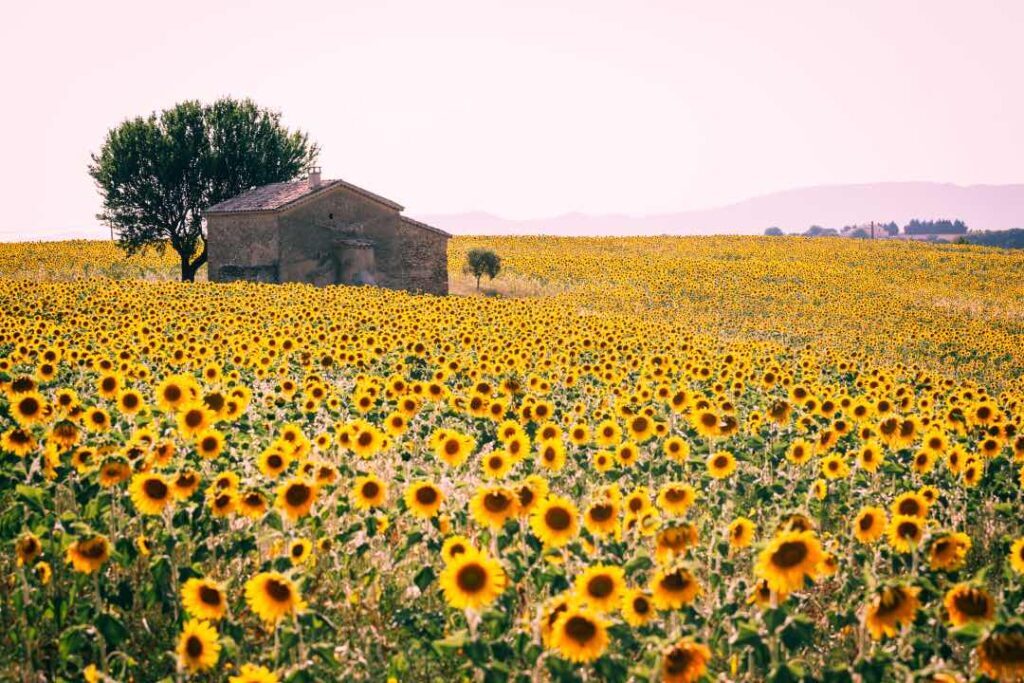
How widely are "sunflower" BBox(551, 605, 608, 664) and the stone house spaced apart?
28540 mm

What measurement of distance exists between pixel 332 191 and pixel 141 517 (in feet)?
91.1

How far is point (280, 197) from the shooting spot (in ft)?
103

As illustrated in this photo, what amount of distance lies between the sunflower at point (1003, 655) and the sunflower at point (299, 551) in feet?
10.2

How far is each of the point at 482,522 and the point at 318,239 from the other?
28.6m

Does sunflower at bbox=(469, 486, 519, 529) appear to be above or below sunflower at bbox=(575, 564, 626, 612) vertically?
above

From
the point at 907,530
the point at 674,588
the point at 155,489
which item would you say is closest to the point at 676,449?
the point at 907,530

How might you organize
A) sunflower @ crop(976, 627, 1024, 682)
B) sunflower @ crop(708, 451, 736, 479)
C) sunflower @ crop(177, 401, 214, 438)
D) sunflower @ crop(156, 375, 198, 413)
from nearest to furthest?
sunflower @ crop(976, 627, 1024, 682), sunflower @ crop(177, 401, 214, 438), sunflower @ crop(708, 451, 736, 479), sunflower @ crop(156, 375, 198, 413)

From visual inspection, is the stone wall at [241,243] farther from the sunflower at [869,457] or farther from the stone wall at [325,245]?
the sunflower at [869,457]

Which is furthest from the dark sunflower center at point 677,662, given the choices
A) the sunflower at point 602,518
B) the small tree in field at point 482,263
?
the small tree in field at point 482,263

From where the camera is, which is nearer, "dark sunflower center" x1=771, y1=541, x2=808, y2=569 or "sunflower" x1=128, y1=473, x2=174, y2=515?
"dark sunflower center" x1=771, y1=541, x2=808, y2=569

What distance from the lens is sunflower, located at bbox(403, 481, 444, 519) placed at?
4.37 m

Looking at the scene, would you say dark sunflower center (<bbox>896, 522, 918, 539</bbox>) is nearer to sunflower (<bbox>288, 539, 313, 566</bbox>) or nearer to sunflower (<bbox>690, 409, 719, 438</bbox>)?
sunflower (<bbox>690, 409, 719, 438</bbox>)

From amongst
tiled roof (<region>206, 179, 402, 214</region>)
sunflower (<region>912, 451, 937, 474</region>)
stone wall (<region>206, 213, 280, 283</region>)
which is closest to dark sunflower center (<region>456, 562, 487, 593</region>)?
sunflower (<region>912, 451, 937, 474</region>)

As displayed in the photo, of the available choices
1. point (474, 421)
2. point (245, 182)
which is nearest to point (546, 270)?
point (245, 182)
